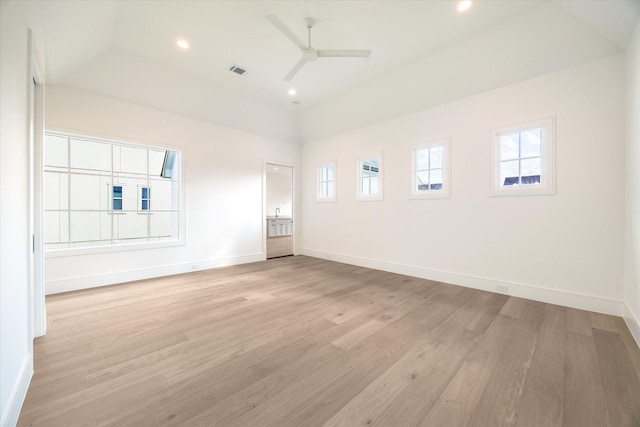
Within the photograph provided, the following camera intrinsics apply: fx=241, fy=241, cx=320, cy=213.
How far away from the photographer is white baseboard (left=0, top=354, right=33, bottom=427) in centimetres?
121

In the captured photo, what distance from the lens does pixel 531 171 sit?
322cm

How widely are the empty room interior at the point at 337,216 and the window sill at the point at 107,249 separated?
32mm

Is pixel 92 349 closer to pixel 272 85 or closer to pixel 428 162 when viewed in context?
pixel 272 85

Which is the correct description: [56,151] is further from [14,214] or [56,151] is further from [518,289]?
[518,289]

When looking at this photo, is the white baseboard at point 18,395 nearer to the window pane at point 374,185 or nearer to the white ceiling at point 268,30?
the white ceiling at point 268,30

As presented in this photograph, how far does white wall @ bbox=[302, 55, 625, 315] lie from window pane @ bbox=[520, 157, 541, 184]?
0.22 meters

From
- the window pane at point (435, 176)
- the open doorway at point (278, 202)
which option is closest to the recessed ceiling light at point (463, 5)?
the window pane at point (435, 176)

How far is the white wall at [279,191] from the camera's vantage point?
9.52m

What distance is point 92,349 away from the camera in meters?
2.01

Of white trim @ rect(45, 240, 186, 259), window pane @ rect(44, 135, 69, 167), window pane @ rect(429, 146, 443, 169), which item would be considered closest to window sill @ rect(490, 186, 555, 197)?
window pane @ rect(429, 146, 443, 169)

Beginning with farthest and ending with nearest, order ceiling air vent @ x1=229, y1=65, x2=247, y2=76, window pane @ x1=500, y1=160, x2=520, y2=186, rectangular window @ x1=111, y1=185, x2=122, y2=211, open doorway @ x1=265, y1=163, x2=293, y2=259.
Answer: open doorway @ x1=265, y1=163, x2=293, y2=259 < rectangular window @ x1=111, y1=185, x2=122, y2=211 < ceiling air vent @ x1=229, y1=65, x2=247, y2=76 < window pane @ x1=500, y1=160, x2=520, y2=186

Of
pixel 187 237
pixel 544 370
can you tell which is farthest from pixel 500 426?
pixel 187 237

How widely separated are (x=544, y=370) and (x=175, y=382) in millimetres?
2585

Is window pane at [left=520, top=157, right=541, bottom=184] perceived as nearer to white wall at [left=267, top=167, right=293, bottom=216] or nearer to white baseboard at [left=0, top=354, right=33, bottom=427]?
white baseboard at [left=0, top=354, right=33, bottom=427]
